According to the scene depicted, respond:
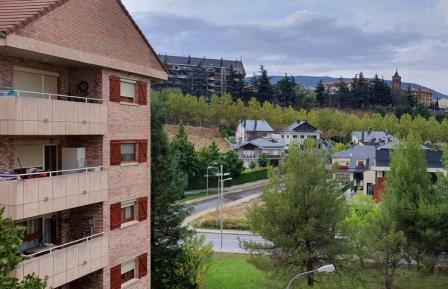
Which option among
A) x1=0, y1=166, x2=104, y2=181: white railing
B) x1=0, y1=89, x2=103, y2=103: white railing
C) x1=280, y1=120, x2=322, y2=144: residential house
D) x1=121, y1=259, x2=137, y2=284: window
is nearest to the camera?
x1=0, y1=166, x2=104, y2=181: white railing

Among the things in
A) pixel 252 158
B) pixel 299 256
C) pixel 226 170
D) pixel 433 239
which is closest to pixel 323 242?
pixel 299 256

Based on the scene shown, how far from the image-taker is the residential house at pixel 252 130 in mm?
119125

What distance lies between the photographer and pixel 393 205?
34.3 m

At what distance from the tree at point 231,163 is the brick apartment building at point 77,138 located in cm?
5511

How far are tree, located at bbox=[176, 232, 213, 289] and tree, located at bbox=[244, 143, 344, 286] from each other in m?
2.93

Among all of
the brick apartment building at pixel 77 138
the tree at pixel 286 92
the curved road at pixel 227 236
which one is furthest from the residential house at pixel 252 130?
the brick apartment building at pixel 77 138

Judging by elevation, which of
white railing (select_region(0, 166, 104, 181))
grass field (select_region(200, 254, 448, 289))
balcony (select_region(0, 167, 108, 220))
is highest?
white railing (select_region(0, 166, 104, 181))

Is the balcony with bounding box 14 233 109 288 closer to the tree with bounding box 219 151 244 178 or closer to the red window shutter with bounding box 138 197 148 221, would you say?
the red window shutter with bounding box 138 197 148 221

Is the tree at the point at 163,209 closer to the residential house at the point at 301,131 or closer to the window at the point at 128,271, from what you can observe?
the window at the point at 128,271

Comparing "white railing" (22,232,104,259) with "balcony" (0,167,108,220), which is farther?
"white railing" (22,232,104,259)

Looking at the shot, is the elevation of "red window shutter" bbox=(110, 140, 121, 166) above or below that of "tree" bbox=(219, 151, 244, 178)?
above

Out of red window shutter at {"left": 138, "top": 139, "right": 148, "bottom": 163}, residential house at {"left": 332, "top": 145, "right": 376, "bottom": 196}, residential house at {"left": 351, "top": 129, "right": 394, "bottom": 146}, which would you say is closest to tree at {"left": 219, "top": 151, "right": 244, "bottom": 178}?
residential house at {"left": 332, "top": 145, "right": 376, "bottom": 196}

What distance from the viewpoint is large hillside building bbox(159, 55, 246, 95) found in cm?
15875

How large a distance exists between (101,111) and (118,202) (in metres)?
3.74
